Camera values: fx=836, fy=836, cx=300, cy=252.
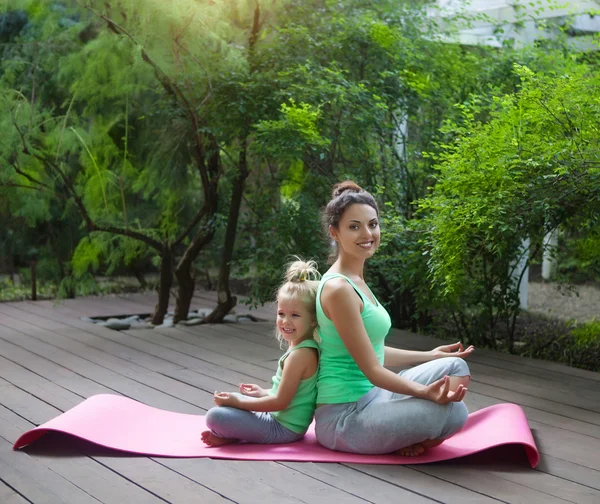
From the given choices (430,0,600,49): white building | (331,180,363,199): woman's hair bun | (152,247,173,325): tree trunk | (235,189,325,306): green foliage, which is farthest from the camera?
(430,0,600,49): white building

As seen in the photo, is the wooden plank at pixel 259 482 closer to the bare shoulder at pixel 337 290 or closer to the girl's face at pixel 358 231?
the bare shoulder at pixel 337 290

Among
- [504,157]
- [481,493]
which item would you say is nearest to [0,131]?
[504,157]

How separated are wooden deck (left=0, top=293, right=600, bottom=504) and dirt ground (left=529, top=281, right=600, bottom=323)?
68.1 inches

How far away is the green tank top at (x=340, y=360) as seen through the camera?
2.94 meters

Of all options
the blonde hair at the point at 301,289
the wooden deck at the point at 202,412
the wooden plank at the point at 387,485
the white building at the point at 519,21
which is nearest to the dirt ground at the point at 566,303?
the wooden deck at the point at 202,412

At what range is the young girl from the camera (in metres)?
2.96

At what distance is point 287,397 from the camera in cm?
296

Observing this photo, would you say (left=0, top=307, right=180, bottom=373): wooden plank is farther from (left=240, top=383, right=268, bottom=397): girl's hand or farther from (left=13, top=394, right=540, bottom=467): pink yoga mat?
(left=240, top=383, right=268, bottom=397): girl's hand

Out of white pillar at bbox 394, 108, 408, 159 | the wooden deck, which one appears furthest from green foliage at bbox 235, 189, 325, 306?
white pillar at bbox 394, 108, 408, 159

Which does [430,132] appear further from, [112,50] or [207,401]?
[207,401]

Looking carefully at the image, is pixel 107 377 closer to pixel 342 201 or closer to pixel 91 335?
pixel 91 335

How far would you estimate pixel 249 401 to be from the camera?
295 cm

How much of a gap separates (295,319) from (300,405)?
311 mm

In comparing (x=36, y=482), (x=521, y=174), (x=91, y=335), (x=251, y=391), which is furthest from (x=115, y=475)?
(x=91, y=335)
